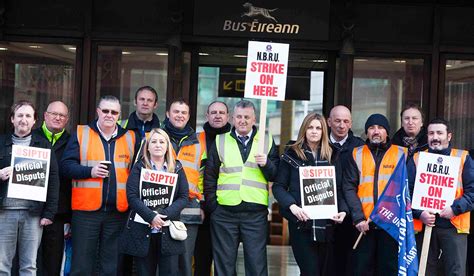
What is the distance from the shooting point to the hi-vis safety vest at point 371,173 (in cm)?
895

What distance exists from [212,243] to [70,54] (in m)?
2.98

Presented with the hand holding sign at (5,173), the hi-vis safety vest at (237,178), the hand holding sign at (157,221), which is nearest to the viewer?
the hand holding sign at (157,221)

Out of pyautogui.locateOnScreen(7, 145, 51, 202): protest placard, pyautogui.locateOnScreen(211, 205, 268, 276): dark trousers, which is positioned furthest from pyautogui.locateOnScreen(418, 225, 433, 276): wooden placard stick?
pyautogui.locateOnScreen(7, 145, 51, 202): protest placard

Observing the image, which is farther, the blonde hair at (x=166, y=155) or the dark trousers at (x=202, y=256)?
the dark trousers at (x=202, y=256)

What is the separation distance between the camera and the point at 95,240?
8.92 metres

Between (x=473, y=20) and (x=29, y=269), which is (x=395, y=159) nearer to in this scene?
(x=473, y=20)

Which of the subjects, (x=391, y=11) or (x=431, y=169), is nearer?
(x=431, y=169)

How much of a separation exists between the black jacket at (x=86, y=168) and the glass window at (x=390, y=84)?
307 cm

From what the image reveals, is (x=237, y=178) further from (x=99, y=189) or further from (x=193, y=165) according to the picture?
(x=99, y=189)

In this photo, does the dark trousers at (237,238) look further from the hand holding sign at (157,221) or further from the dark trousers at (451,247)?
the dark trousers at (451,247)

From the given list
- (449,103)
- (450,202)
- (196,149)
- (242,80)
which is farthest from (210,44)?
(450,202)

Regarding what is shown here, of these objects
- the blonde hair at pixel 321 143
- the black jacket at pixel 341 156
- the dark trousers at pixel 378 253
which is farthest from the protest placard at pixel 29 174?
the dark trousers at pixel 378 253

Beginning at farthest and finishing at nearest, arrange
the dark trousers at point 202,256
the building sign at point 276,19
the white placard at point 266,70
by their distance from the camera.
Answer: the building sign at point 276,19
the dark trousers at point 202,256
the white placard at point 266,70

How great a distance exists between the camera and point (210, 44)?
1088 centimetres
